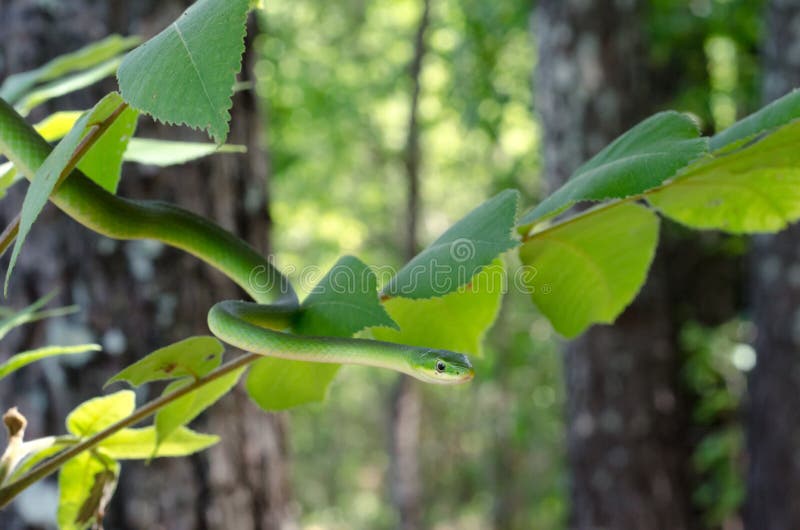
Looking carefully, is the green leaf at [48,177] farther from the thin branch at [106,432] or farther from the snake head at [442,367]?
the snake head at [442,367]

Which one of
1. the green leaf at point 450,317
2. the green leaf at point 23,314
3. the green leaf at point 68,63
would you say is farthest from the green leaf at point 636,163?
the green leaf at point 68,63

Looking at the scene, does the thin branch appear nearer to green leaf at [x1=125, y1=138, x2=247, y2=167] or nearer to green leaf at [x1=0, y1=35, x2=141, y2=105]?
green leaf at [x1=125, y1=138, x2=247, y2=167]

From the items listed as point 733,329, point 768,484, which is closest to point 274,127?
point 733,329

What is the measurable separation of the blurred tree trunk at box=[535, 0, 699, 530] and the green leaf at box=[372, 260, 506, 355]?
3513 mm

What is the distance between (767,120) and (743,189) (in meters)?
0.17

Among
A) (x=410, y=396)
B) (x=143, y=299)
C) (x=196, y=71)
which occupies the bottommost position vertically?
(x=196, y=71)

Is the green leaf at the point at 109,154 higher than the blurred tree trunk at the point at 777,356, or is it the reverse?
the blurred tree trunk at the point at 777,356

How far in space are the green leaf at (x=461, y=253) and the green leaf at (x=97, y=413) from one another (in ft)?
1.13

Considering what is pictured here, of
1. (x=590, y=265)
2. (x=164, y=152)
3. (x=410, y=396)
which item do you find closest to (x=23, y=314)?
(x=164, y=152)

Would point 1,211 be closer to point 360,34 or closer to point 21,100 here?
point 21,100

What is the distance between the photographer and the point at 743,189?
0.85m

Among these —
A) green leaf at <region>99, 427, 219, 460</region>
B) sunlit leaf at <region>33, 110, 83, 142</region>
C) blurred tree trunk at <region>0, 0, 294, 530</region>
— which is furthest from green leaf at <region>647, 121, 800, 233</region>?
blurred tree trunk at <region>0, 0, 294, 530</region>

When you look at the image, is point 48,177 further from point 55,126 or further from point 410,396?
point 410,396

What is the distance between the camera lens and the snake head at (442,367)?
1.00 metres
